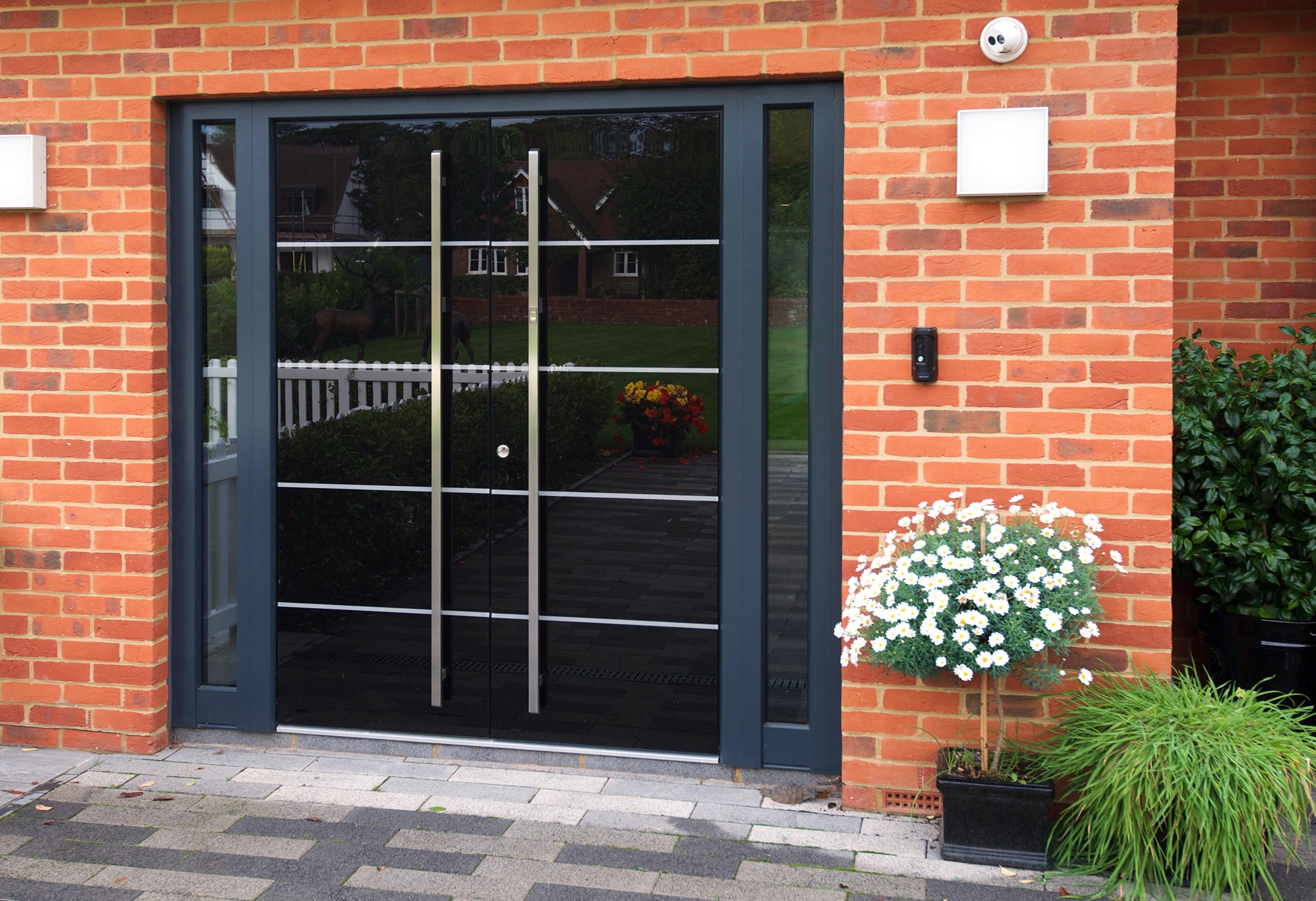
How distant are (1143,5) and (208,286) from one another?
338 centimetres

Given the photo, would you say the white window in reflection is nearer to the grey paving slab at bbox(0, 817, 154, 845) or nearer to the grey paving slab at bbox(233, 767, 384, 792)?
the grey paving slab at bbox(233, 767, 384, 792)

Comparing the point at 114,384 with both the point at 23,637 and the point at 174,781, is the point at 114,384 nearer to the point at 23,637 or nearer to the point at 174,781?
the point at 23,637

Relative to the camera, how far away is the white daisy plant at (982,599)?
11.4 ft

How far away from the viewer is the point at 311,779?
4.34 m

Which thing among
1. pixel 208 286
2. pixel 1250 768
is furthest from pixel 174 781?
pixel 1250 768

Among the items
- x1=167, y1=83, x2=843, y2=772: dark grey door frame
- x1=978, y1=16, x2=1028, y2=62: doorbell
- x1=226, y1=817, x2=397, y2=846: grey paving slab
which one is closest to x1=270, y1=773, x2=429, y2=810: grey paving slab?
x1=226, y1=817, x2=397, y2=846: grey paving slab

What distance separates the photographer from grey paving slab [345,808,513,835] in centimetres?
391

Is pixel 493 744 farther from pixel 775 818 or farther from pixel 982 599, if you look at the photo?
pixel 982 599

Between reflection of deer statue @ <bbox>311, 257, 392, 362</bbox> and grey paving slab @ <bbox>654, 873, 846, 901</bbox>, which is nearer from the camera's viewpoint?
grey paving slab @ <bbox>654, 873, 846, 901</bbox>

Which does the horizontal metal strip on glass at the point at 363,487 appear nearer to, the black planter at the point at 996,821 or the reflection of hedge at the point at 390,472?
the reflection of hedge at the point at 390,472

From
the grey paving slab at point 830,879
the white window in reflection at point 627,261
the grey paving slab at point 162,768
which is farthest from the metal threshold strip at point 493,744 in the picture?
the white window in reflection at point 627,261

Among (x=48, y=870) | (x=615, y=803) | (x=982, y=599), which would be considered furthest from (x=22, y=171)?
(x=982, y=599)

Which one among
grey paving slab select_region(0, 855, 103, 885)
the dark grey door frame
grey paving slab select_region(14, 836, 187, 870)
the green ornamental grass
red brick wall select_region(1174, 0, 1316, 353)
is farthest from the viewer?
red brick wall select_region(1174, 0, 1316, 353)

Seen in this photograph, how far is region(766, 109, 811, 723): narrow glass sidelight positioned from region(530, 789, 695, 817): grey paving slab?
1.62 feet
